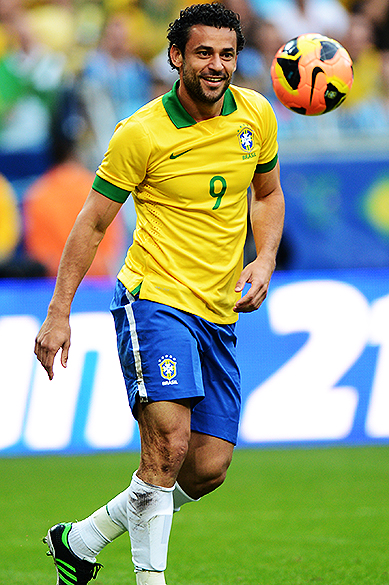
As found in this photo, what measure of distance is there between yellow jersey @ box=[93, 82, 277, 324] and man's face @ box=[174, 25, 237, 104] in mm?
137

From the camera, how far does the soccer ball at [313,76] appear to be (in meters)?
3.99

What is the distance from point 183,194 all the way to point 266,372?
4.53m

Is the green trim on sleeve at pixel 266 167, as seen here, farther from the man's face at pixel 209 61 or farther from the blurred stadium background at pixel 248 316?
the blurred stadium background at pixel 248 316

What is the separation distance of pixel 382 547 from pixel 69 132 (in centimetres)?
678

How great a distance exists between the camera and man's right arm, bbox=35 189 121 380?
3.32 m

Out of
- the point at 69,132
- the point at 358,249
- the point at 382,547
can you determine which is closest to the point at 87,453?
the point at 382,547

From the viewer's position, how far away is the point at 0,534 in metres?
5.12

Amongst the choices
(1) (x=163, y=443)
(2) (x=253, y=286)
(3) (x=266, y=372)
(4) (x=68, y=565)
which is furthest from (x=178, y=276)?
(3) (x=266, y=372)

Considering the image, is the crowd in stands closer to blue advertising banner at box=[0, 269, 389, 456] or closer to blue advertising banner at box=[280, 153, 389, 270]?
blue advertising banner at box=[280, 153, 389, 270]

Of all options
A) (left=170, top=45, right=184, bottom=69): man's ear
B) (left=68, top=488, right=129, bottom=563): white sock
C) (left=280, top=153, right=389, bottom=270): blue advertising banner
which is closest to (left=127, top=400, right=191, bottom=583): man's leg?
(left=68, top=488, right=129, bottom=563): white sock

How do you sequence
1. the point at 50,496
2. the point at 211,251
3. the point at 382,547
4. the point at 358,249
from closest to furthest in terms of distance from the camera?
1. the point at 211,251
2. the point at 382,547
3. the point at 50,496
4. the point at 358,249

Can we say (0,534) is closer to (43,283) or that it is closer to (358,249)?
(43,283)

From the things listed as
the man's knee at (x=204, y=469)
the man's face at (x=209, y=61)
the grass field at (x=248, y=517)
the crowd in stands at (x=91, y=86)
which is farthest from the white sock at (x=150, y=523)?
the crowd in stands at (x=91, y=86)

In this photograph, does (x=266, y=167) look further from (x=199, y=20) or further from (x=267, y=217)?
(x=199, y=20)
